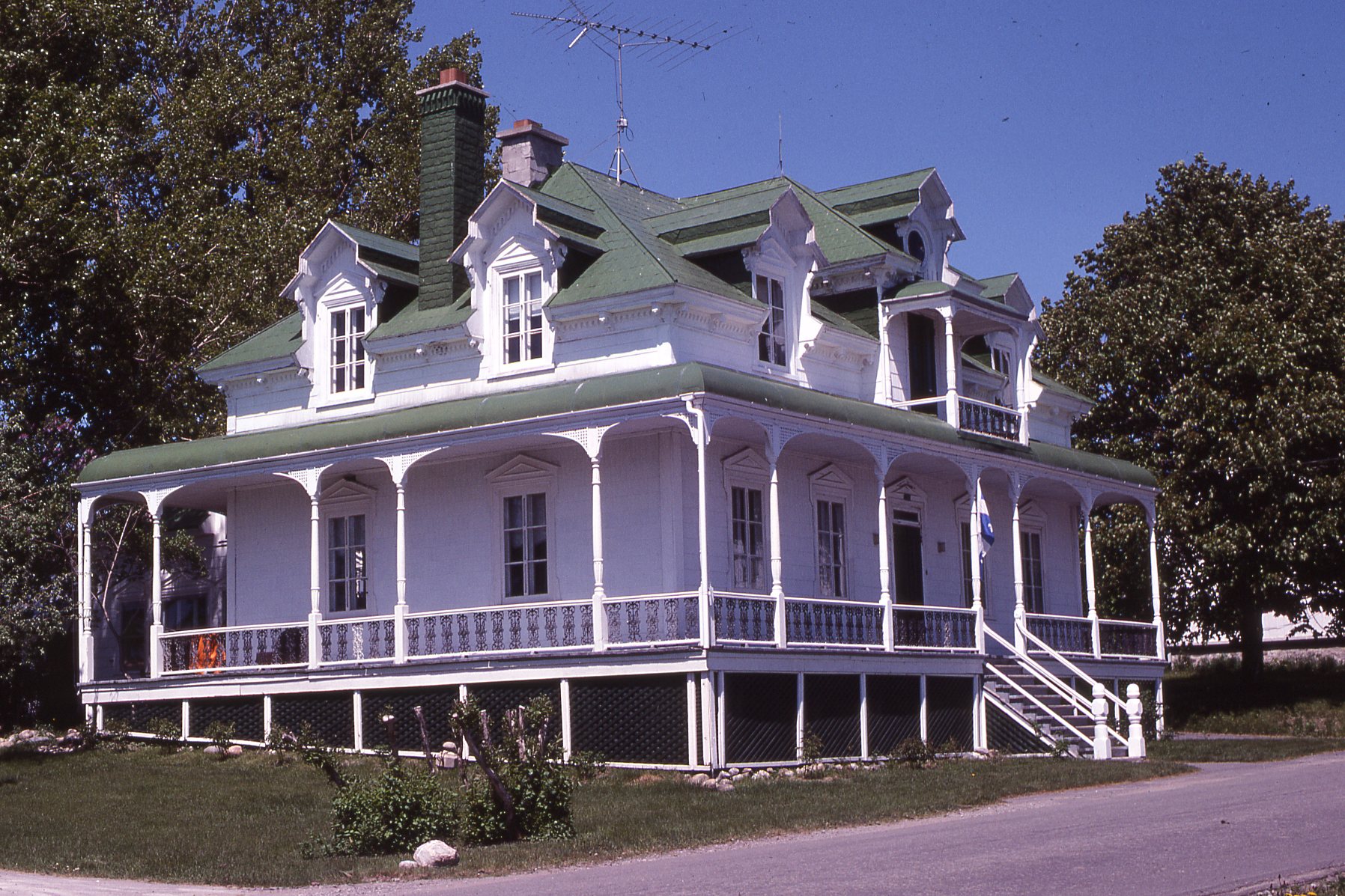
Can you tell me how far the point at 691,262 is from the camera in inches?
1063

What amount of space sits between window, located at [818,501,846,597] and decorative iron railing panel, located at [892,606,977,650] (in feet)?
3.46

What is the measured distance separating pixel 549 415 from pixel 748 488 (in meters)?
3.94

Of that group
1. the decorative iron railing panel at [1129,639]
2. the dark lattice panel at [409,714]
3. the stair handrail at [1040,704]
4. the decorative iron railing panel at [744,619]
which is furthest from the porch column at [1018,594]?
the dark lattice panel at [409,714]

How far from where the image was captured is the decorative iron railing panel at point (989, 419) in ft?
91.7

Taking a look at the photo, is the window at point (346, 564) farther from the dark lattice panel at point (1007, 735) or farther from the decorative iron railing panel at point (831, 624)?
the dark lattice panel at point (1007, 735)

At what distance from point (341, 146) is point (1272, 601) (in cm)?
2652

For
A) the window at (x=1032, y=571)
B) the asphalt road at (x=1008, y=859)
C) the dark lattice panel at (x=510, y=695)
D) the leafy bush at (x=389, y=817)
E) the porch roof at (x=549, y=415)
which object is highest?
the porch roof at (x=549, y=415)

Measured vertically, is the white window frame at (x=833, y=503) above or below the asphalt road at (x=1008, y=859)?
above

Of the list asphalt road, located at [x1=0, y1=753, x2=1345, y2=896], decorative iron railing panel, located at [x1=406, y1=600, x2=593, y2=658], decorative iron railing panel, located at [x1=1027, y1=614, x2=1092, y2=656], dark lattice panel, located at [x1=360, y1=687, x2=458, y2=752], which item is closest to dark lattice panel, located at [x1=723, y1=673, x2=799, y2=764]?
decorative iron railing panel, located at [x1=406, y1=600, x2=593, y2=658]

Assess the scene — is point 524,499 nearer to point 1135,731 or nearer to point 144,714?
point 144,714

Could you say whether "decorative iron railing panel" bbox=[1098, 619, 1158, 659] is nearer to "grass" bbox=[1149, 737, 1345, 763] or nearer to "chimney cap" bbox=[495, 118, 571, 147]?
"grass" bbox=[1149, 737, 1345, 763]

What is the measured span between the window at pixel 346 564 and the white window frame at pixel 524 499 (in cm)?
295

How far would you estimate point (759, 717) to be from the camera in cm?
2253

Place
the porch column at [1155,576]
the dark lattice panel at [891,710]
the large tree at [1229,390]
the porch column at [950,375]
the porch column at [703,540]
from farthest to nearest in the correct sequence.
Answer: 1. the large tree at [1229,390]
2. the porch column at [1155,576]
3. the porch column at [950,375]
4. the dark lattice panel at [891,710]
5. the porch column at [703,540]
